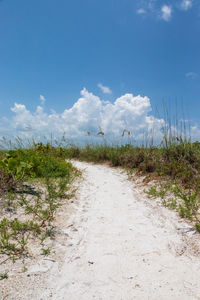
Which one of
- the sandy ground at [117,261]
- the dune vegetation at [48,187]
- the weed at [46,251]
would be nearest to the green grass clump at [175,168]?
the dune vegetation at [48,187]

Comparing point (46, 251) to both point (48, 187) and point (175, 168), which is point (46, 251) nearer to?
point (48, 187)

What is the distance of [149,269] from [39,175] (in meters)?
4.09

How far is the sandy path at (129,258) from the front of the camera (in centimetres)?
179

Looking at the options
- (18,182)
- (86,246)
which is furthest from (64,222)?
(18,182)

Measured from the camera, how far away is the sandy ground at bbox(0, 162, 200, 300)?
178cm

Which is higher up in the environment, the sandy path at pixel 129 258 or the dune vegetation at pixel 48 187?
the dune vegetation at pixel 48 187

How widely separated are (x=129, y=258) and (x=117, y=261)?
151mm

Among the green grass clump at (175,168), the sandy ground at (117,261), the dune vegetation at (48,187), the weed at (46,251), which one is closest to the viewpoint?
the sandy ground at (117,261)

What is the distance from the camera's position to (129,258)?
2252 mm

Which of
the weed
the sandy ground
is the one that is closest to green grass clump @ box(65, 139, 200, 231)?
the sandy ground

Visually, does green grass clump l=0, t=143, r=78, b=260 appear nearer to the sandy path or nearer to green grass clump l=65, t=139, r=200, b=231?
the sandy path

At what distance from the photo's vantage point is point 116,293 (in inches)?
69.1

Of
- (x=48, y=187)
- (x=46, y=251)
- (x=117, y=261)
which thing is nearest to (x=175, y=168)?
(x=48, y=187)

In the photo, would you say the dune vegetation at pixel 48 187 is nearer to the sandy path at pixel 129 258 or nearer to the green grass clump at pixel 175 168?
the green grass clump at pixel 175 168
